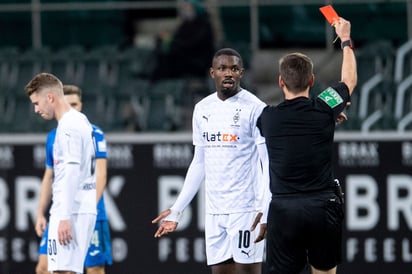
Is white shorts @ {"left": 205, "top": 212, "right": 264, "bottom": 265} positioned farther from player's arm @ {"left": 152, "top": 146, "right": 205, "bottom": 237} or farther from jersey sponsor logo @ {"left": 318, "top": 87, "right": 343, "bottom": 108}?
jersey sponsor logo @ {"left": 318, "top": 87, "right": 343, "bottom": 108}

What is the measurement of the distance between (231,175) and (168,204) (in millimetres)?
3974

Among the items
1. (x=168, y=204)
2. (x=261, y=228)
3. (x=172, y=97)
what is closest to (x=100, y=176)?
(x=261, y=228)

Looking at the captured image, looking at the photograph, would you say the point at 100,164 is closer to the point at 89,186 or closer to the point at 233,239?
the point at 89,186

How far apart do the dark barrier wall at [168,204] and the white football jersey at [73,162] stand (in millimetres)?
3254

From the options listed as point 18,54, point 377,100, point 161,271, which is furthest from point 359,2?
point 161,271

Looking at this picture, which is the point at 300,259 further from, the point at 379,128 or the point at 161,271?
the point at 379,128

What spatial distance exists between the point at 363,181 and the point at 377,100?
8.86 feet

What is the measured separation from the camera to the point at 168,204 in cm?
1220

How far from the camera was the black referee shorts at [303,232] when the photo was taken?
23.7 feet

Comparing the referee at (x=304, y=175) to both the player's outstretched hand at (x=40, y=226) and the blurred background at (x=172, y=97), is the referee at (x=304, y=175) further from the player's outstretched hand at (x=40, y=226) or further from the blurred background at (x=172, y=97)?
the blurred background at (x=172, y=97)

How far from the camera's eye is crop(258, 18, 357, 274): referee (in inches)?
285

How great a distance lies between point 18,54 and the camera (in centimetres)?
1622

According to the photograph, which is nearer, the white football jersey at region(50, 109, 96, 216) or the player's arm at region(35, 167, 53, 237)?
the white football jersey at region(50, 109, 96, 216)

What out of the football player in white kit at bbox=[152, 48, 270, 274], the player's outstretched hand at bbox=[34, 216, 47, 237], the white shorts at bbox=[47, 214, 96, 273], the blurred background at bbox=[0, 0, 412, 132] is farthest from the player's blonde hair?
the blurred background at bbox=[0, 0, 412, 132]
